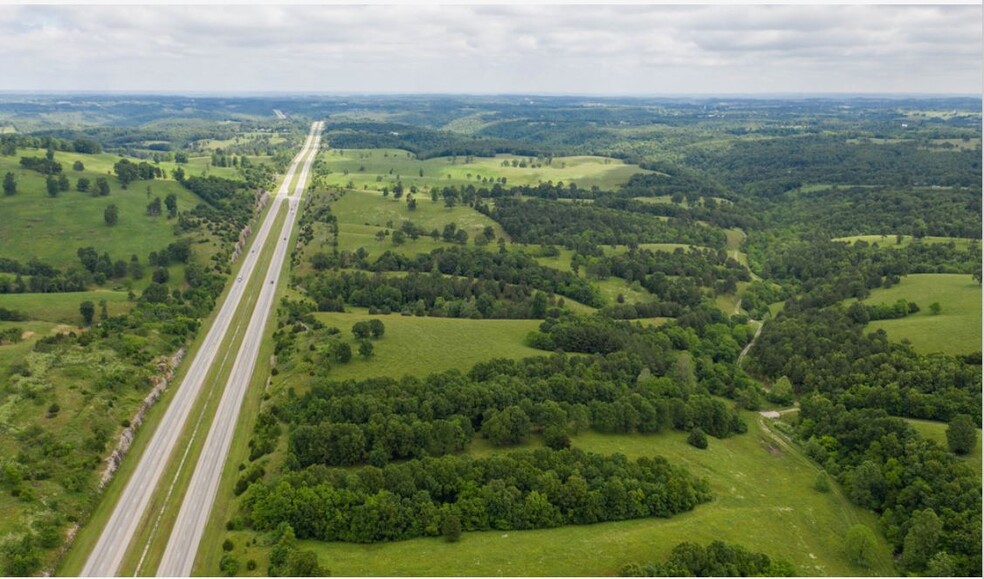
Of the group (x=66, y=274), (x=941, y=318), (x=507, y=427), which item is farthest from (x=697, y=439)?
(x=66, y=274)

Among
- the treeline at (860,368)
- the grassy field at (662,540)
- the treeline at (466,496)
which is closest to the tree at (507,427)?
the treeline at (466,496)

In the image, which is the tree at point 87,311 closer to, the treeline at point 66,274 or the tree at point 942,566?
the treeline at point 66,274

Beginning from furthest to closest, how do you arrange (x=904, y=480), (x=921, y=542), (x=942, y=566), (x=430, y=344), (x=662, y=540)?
1. (x=430, y=344)
2. (x=904, y=480)
3. (x=921, y=542)
4. (x=662, y=540)
5. (x=942, y=566)

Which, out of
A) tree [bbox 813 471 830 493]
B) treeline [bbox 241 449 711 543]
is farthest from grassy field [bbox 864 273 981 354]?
treeline [bbox 241 449 711 543]

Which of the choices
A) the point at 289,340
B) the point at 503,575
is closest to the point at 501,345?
the point at 289,340

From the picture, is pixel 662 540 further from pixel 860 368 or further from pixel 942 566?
pixel 860 368

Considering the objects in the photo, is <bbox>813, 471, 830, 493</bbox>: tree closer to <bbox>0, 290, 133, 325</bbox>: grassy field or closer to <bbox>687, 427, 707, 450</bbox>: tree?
<bbox>687, 427, 707, 450</bbox>: tree
